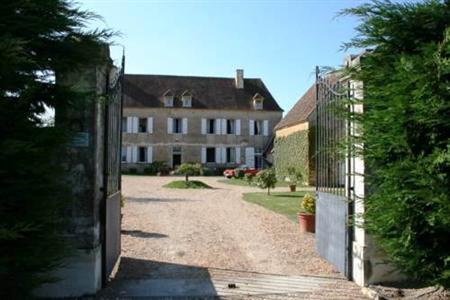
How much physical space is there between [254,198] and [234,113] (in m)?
25.8

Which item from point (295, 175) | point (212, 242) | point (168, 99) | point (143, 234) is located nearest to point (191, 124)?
point (168, 99)

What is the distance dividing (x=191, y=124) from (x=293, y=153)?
46.2ft

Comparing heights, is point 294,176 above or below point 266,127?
below

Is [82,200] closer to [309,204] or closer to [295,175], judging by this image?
[309,204]

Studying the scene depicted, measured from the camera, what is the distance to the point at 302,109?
30.6m

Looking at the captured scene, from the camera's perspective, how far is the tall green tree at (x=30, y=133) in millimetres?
3641

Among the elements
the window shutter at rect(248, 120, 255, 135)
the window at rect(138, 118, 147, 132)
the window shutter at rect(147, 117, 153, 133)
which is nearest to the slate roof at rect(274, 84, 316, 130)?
the window shutter at rect(248, 120, 255, 135)

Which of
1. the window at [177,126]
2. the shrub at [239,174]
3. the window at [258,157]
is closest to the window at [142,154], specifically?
the window at [177,126]

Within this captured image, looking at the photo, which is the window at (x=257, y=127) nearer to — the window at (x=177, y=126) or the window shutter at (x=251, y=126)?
the window shutter at (x=251, y=126)

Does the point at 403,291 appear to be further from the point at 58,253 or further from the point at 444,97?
the point at 58,253

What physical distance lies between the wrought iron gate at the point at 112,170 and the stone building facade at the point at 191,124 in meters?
34.7

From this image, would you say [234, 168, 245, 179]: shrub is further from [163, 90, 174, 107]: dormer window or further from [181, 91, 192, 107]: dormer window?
[163, 90, 174, 107]: dormer window

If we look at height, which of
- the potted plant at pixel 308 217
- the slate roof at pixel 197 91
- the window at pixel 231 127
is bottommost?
the potted plant at pixel 308 217

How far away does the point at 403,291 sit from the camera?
542cm
